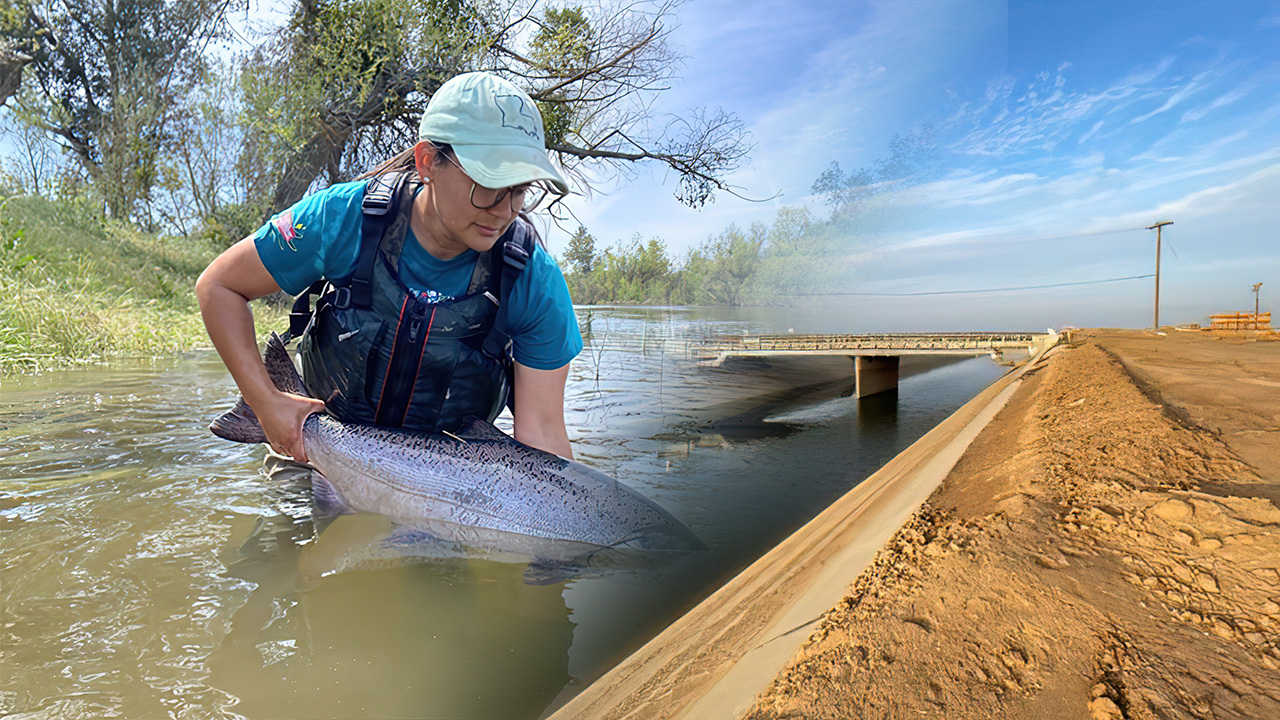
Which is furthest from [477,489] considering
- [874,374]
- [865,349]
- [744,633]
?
[874,374]

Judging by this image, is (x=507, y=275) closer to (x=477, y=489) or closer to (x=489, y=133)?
(x=489, y=133)

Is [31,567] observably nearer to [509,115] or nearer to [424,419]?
[424,419]

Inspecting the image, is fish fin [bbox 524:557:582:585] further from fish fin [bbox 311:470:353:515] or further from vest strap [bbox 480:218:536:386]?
vest strap [bbox 480:218:536:386]

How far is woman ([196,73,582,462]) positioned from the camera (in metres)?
2.75

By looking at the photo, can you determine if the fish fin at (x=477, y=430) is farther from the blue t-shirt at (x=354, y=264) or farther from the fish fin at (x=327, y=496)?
the fish fin at (x=327, y=496)

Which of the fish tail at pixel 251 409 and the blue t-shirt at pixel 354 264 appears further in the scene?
the fish tail at pixel 251 409

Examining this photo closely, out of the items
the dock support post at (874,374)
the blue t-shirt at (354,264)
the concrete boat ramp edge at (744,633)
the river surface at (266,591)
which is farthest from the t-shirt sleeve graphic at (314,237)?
the dock support post at (874,374)

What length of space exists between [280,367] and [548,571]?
1874 millimetres

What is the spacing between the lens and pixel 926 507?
97.3 inches

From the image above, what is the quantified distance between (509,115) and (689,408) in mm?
8428

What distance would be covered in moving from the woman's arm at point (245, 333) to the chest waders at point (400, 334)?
0.95ft

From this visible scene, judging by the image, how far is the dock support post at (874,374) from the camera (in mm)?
20078

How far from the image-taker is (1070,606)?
4.80 ft

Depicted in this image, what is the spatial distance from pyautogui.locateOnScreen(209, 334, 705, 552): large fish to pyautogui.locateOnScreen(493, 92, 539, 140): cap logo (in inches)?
60.1
